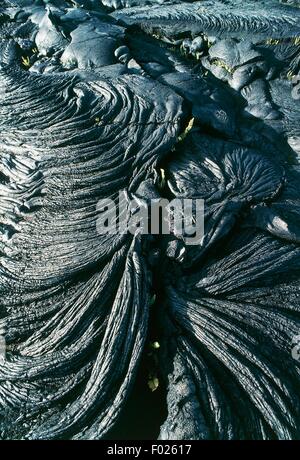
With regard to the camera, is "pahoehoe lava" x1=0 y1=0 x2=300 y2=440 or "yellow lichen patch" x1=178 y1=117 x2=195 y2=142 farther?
"yellow lichen patch" x1=178 y1=117 x2=195 y2=142

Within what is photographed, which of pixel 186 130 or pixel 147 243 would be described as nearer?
pixel 147 243

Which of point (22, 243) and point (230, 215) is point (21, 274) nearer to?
point (22, 243)

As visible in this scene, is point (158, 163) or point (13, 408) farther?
point (158, 163)

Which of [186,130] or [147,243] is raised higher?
[186,130]

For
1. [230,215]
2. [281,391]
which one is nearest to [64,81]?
[230,215]

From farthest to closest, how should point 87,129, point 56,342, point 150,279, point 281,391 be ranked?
point 87,129 → point 150,279 → point 56,342 → point 281,391

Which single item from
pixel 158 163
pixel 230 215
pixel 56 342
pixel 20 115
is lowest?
pixel 56 342

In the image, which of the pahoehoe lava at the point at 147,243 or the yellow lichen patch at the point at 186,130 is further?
the yellow lichen patch at the point at 186,130

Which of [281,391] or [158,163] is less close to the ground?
[158,163]
